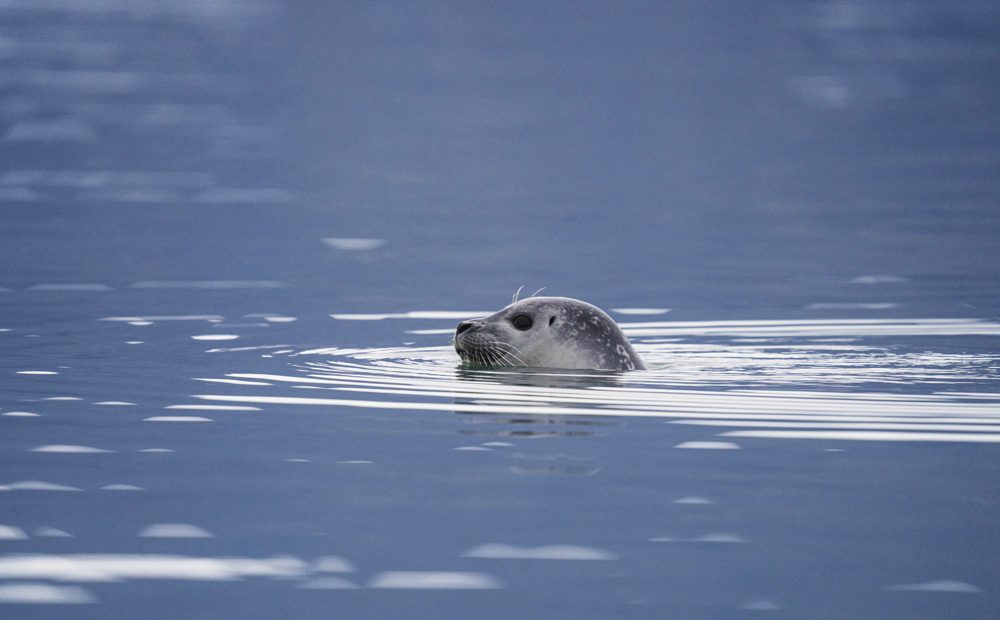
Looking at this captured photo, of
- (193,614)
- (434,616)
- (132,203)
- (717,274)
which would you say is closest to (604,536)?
(434,616)

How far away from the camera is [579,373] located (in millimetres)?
15586

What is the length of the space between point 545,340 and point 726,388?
60.4 inches

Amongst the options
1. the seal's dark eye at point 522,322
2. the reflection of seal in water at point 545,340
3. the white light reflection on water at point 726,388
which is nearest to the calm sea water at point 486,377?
the white light reflection on water at point 726,388

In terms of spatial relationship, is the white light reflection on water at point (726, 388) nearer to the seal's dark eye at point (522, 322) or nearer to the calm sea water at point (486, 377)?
the calm sea water at point (486, 377)

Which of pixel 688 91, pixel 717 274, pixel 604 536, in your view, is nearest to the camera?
pixel 604 536

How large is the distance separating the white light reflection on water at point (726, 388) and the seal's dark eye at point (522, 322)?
17.6 inches

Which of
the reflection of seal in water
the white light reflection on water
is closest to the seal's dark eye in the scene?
the reflection of seal in water

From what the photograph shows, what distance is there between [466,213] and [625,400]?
64.4 ft

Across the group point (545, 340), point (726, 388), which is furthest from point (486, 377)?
point (726, 388)

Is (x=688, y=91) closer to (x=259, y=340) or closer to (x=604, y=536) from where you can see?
(x=259, y=340)

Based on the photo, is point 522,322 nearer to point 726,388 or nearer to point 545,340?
point 545,340

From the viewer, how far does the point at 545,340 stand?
51.8ft

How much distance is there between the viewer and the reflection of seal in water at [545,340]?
15.7 m

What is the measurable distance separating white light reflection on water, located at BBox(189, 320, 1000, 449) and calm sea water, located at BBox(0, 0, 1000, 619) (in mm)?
53
